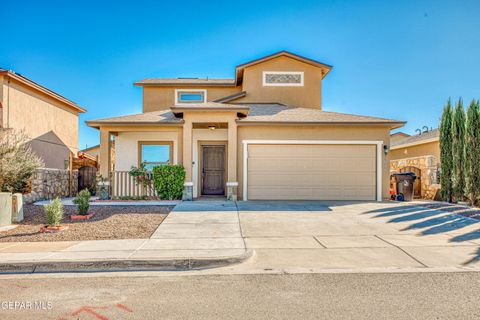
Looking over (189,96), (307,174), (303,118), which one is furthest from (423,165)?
(189,96)

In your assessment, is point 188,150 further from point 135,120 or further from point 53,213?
point 53,213

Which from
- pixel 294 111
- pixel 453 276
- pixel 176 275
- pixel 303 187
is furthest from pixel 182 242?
pixel 294 111

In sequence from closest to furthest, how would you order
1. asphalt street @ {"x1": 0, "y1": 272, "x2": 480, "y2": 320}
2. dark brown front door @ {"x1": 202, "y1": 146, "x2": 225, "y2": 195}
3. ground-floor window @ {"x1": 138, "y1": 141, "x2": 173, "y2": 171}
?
asphalt street @ {"x1": 0, "y1": 272, "x2": 480, "y2": 320} < ground-floor window @ {"x1": 138, "y1": 141, "x2": 173, "y2": 171} < dark brown front door @ {"x1": 202, "y1": 146, "x2": 225, "y2": 195}

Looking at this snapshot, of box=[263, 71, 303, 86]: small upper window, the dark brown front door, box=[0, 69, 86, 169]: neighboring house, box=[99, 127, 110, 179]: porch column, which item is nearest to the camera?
box=[0, 69, 86, 169]: neighboring house

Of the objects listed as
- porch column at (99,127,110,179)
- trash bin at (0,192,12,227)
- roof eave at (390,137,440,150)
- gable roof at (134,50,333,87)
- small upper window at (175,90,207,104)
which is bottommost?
trash bin at (0,192,12,227)

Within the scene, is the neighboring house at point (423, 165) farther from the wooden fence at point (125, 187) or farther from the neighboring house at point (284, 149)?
the wooden fence at point (125, 187)

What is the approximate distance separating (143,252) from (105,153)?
27.9ft

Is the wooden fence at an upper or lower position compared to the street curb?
upper

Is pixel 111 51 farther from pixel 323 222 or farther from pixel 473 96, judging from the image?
pixel 473 96

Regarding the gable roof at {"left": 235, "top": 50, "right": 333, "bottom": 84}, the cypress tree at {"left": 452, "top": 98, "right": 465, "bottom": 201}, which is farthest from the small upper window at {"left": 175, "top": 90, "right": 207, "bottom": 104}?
the cypress tree at {"left": 452, "top": 98, "right": 465, "bottom": 201}

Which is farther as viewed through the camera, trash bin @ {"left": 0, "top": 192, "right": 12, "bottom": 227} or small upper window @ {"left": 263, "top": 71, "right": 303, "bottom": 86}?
small upper window @ {"left": 263, "top": 71, "right": 303, "bottom": 86}

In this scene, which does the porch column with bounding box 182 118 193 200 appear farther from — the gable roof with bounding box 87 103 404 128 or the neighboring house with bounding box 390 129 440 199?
the neighboring house with bounding box 390 129 440 199

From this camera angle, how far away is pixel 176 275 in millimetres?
5031

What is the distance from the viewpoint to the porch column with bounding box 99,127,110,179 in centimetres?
1317
